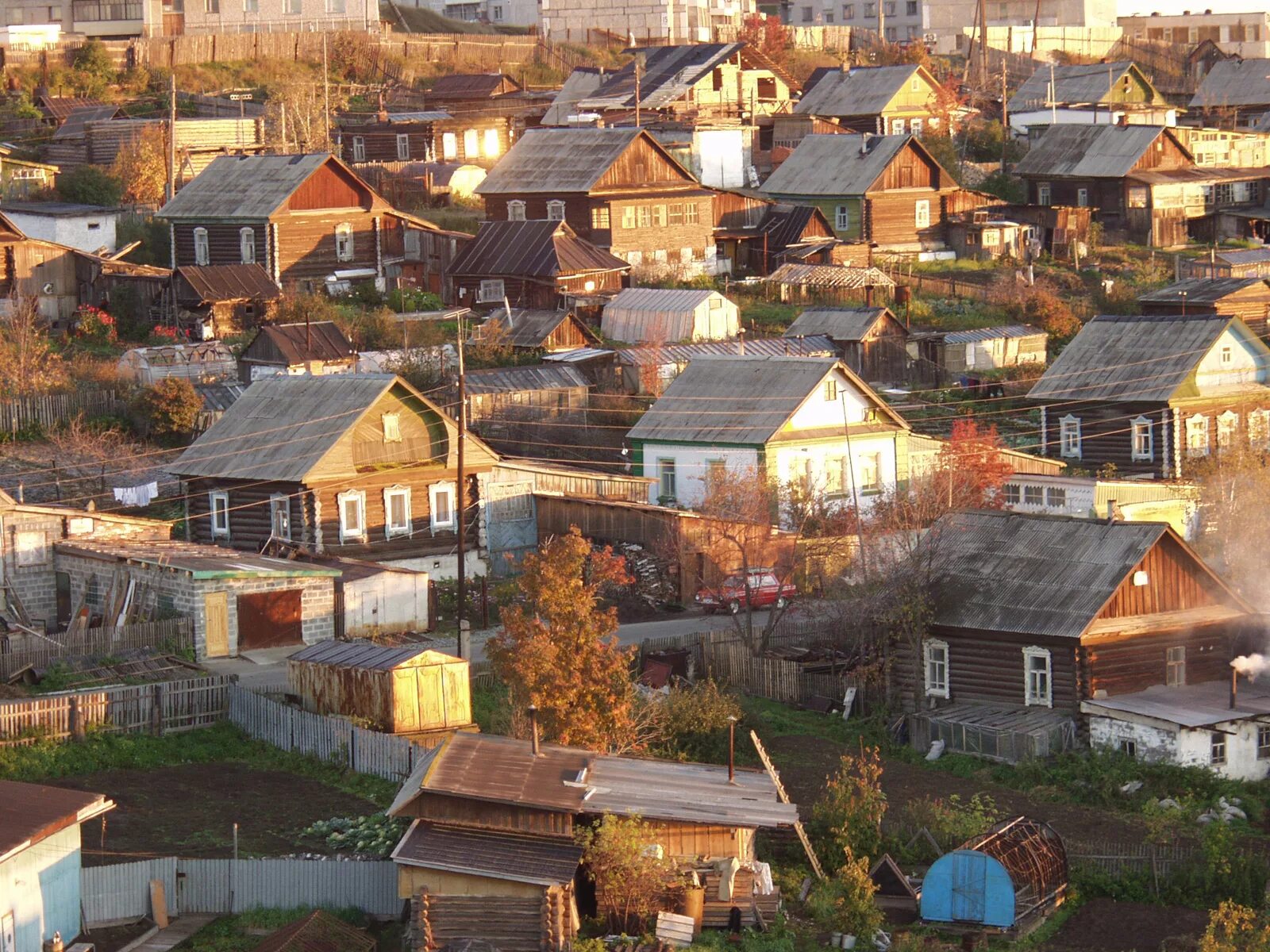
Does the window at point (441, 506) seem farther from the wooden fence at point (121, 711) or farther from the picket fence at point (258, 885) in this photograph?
Result: the picket fence at point (258, 885)

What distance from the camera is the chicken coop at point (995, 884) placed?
26578 millimetres

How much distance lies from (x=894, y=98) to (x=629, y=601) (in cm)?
4939

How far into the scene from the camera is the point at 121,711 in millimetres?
33062

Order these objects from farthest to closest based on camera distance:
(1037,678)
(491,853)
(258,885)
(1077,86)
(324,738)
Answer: (1077,86) → (1037,678) → (324,738) → (258,885) → (491,853)

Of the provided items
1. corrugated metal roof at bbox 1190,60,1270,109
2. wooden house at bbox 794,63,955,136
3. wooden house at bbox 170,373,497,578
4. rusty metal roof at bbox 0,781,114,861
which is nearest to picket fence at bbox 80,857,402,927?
rusty metal roof at bbox 0,781,114,861

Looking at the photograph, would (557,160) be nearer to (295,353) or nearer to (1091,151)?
(295,353)

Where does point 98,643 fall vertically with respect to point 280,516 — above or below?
below

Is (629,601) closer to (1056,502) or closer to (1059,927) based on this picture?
(1056,502)

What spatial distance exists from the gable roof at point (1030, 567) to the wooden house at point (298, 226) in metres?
31.6

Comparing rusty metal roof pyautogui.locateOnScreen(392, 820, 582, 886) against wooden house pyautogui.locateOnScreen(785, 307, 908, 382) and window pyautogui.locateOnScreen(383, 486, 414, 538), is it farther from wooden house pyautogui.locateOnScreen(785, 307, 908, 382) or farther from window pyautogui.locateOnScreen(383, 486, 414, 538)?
wooden house pyautogui.locateOnScreen(785, 307, 908, 382)

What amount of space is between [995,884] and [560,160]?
156ft

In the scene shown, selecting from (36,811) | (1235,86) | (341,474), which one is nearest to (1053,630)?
(341,474)

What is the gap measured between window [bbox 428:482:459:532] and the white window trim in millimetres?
11701

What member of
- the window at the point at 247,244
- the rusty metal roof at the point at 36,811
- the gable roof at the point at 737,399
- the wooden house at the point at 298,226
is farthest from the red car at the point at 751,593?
the window at the point at 247,244
